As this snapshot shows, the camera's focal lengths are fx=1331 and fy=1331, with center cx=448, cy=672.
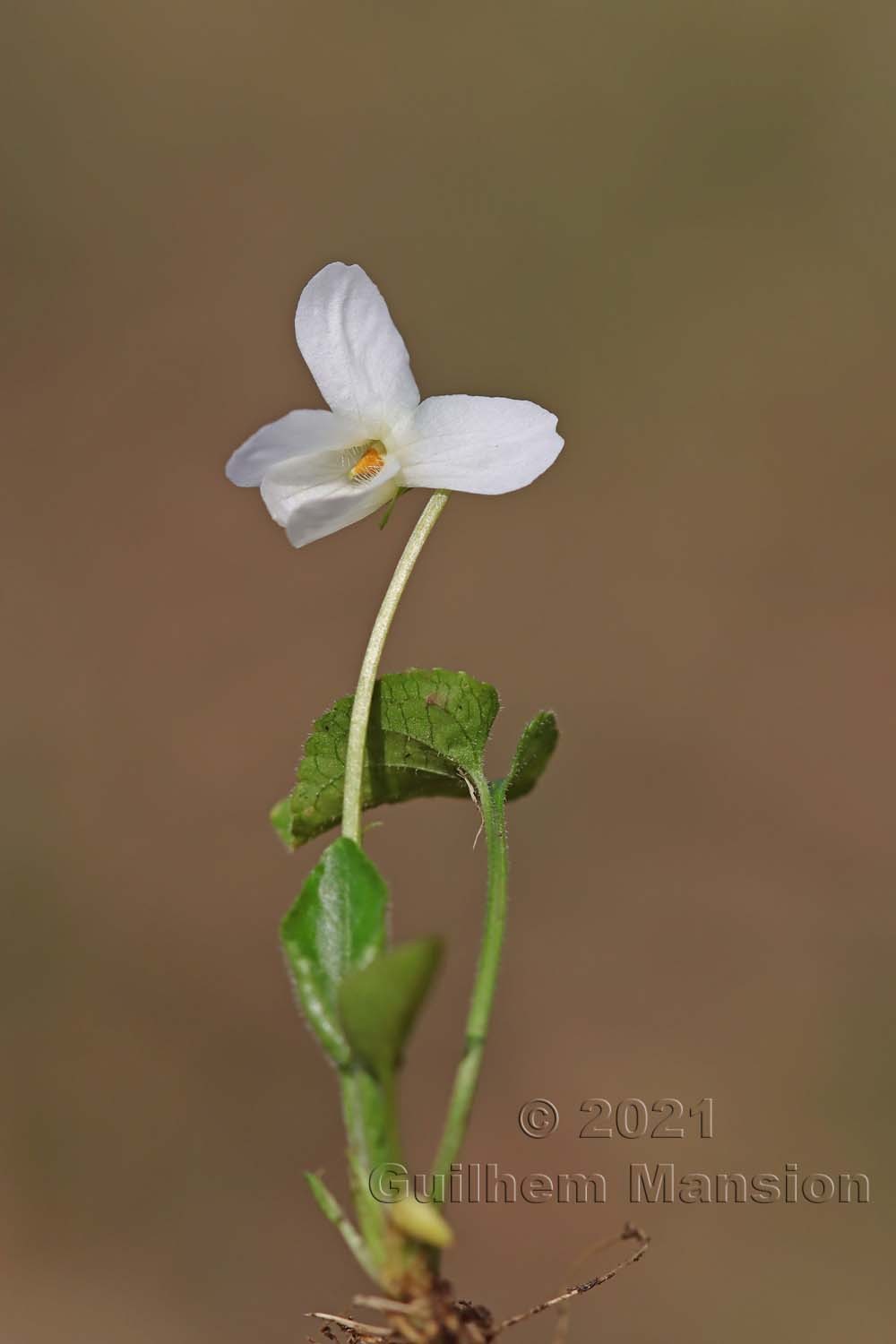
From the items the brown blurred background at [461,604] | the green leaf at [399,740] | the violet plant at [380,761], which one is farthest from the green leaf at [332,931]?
the brown blurred background at [461,604]

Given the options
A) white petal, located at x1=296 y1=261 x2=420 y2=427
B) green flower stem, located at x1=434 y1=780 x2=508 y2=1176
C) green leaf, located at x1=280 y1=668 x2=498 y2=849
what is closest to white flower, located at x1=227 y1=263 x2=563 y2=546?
white petal, located at x1=296 y1=261 x2=420 y2=427

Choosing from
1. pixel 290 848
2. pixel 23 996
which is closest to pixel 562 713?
pixel 23 996

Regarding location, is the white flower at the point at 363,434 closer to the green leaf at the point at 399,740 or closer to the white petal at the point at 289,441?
the white petal at the point at 289,441

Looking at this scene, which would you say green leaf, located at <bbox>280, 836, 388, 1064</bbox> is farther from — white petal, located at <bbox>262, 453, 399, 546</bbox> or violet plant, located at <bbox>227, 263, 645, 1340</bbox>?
white petal, located at <bbox>262, 453, 399, 546</bbox>

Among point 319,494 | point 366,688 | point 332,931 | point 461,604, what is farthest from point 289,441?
point 461,604

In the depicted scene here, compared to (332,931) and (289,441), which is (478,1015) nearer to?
(332,931)

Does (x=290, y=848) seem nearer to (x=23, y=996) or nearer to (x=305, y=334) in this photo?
(x=305, y=334)
